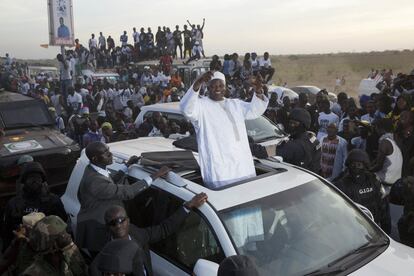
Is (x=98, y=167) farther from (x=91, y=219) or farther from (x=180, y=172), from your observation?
(x=180, y=172)

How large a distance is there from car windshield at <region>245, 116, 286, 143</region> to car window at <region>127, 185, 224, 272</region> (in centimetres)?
405

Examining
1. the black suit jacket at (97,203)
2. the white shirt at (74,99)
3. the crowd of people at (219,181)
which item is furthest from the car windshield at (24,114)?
the black suit jacket at (97,203)

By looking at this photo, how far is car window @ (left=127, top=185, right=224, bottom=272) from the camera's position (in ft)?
10.4

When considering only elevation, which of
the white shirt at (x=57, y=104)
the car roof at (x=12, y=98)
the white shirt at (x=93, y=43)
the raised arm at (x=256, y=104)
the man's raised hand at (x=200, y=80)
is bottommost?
the white shirt at (x=57, y=104)

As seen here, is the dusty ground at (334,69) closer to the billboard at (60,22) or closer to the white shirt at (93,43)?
the white shirt at (93,43)

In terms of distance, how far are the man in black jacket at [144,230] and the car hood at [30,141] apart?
168 inches

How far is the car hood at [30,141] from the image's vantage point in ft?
23.2

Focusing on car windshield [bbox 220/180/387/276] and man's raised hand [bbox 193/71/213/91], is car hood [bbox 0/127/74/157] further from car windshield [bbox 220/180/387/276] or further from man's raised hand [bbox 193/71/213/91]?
car windshield [bbox 220/180/387/276]

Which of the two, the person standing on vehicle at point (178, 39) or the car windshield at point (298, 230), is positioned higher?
the person standing on vehicle at point (178, 39)

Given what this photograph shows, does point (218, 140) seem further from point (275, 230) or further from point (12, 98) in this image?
point (12, 98)

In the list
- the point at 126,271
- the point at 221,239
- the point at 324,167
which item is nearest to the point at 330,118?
the point at 324,167

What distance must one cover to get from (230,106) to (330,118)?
4.83 metres

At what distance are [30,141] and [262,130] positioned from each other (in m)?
3.93

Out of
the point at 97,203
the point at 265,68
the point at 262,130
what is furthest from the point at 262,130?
the point at 265,68
